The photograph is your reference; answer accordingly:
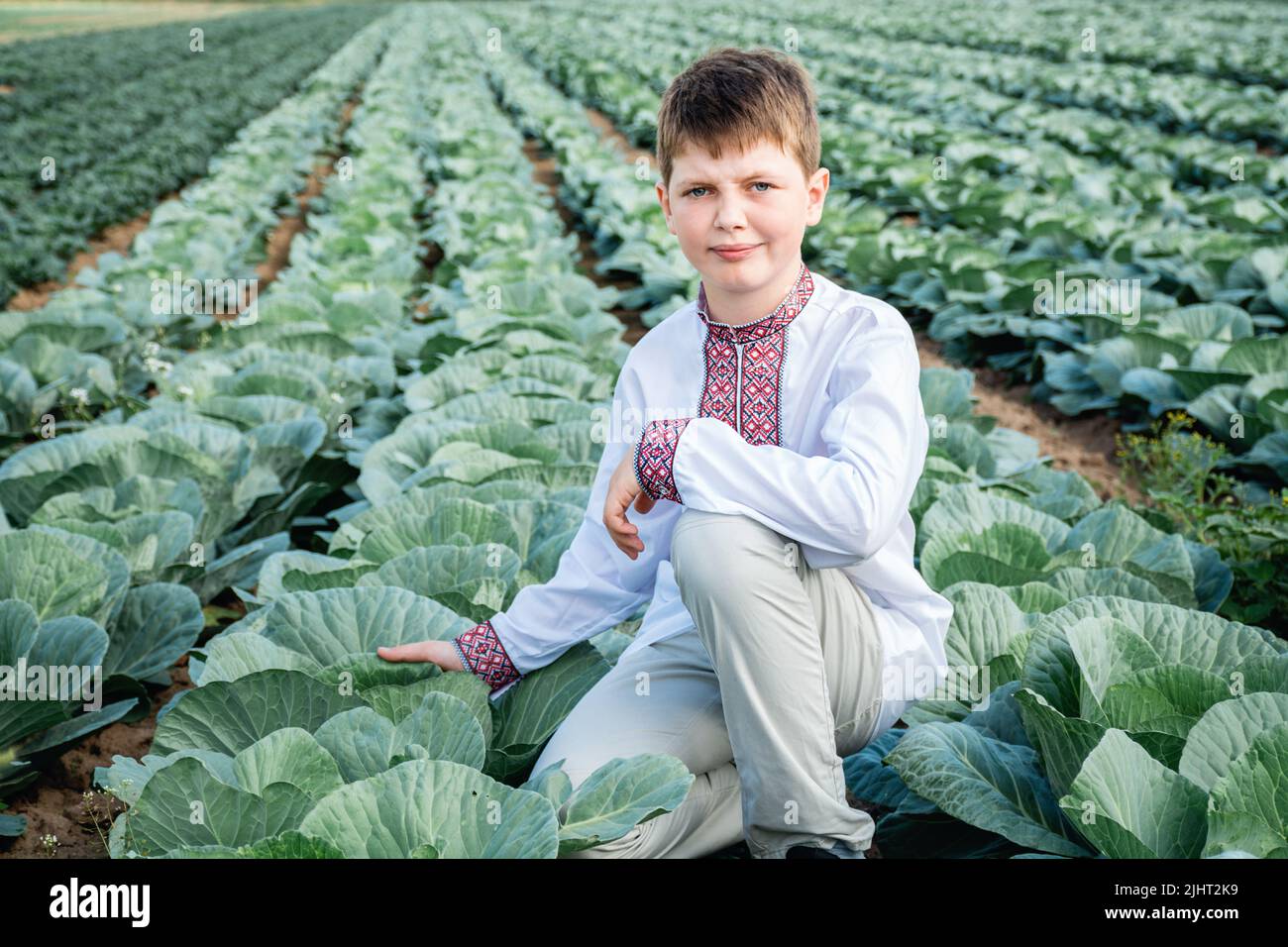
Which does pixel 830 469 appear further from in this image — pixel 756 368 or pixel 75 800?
pixel 75 800

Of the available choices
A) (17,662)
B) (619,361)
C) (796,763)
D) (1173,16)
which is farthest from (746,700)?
(1173,16)

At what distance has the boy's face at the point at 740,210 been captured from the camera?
1922 mm

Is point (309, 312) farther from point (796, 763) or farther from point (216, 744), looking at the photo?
point (796, 763)

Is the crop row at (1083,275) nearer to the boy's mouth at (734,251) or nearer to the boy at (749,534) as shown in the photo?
the boy at (749,534)

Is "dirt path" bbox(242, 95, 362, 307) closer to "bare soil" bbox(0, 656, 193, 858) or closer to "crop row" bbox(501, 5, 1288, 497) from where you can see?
"crop row" bbox(501, 5, 1288, 497)

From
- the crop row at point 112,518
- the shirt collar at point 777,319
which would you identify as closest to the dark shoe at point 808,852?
the shirt collar at point 777,319

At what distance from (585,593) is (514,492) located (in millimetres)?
957

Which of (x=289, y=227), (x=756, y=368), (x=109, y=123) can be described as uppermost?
(x=109, y=123)

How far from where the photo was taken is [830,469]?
177 cm

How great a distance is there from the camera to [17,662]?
2523 mm

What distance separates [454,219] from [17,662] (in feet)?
18.8

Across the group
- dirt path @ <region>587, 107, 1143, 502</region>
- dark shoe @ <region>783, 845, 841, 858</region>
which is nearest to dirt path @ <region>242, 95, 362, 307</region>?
dirt path @ <region>587, 107, 1143, 502</region>

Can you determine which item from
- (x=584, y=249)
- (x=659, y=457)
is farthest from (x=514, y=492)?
(x=584, y=249)
